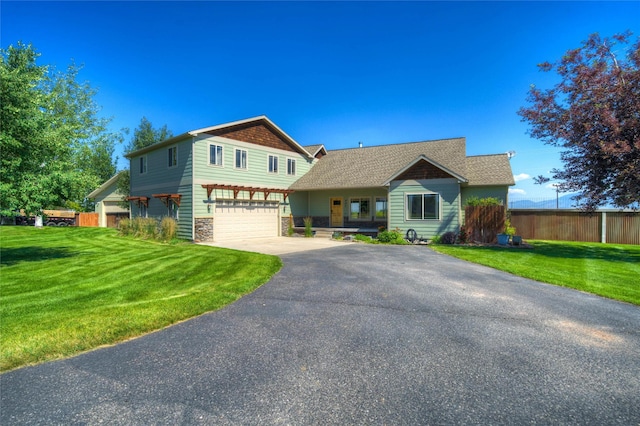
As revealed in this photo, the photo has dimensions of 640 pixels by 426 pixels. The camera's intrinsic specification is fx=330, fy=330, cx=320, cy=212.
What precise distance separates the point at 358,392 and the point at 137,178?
22960mm

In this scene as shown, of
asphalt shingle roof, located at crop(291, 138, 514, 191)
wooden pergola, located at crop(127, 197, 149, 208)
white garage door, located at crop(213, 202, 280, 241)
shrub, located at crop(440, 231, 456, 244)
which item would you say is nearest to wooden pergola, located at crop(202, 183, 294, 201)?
white garage door, located at crop(213, 202, 280, 241)

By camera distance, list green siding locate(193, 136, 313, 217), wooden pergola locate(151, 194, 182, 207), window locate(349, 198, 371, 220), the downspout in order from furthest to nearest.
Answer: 1. window locate(349, 198, 371, 220)
2. wooden pergola locate(151, 194, 182, 207)
3. green siding locate(193, 136, 313, 217)
4. the downspout

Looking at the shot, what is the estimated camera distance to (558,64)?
543 inches

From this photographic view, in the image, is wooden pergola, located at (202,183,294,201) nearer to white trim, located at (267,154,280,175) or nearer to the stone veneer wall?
white trim, located at (267,154,280,175)

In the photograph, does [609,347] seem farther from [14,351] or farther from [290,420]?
[14,351]

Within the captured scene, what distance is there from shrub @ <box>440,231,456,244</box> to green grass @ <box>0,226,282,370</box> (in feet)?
32.8

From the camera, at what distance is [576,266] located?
10.4 metres

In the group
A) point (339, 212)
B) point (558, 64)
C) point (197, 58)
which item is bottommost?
point (339, 212)

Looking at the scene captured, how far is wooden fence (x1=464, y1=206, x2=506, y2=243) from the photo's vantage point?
54.1 ft

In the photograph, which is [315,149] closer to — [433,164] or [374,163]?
[374,163]

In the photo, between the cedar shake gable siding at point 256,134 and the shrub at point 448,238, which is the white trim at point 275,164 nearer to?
the cedar shake gable siding at point 256,134

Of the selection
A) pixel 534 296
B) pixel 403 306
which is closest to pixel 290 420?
pixel 403 306

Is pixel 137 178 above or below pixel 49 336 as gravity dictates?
above

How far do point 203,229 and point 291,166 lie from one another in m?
8.21
